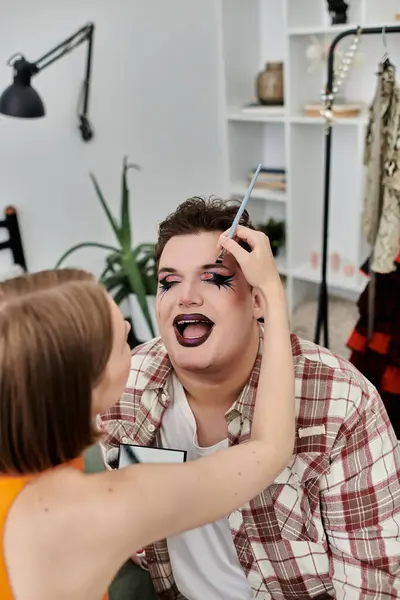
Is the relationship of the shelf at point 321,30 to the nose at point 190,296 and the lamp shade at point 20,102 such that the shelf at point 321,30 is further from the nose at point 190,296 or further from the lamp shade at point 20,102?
the nose at point 190,296

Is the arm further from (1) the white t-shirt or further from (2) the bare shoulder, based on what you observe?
(2) the bare shoulder

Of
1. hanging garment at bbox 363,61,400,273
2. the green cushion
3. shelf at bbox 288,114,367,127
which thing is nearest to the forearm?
the green cushion

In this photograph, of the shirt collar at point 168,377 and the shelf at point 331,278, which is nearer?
the shirt collar at point 168,377

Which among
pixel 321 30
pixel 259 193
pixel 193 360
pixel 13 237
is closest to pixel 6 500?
pixel 193 360

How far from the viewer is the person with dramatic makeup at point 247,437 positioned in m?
1.13

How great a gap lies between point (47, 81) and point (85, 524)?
2.43 meters

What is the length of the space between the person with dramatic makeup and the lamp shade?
1033 mm

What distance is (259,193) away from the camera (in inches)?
135

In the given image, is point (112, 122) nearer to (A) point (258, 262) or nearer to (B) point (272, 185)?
(B) point (272, 185)

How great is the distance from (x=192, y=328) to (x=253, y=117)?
239 cm

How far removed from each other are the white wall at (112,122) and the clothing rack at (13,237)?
47 millimetres

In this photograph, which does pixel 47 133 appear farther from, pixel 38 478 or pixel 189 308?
pixel 38 478

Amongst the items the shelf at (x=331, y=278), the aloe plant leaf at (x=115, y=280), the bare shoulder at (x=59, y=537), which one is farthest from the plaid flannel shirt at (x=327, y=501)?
the shelf at (x=331, y=278)

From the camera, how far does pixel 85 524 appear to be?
704 mm
